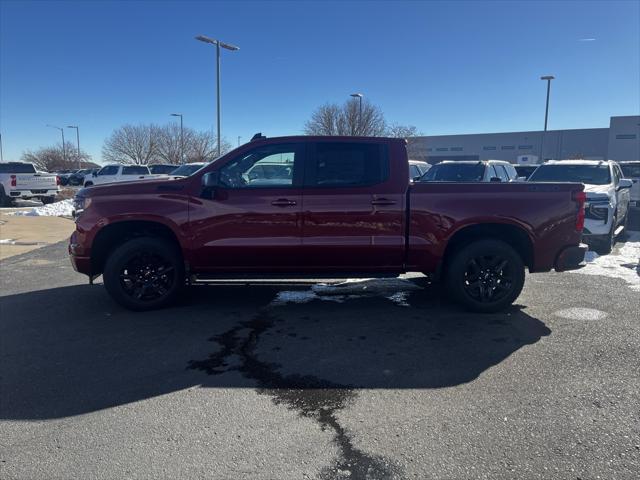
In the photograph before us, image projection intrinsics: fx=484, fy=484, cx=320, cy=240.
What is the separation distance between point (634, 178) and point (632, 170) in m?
0.75

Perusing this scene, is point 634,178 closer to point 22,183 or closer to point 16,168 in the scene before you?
point 22,183

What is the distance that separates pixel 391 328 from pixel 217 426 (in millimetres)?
2427

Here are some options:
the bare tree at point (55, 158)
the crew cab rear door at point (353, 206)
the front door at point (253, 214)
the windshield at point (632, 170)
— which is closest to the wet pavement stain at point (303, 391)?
the front door at point (253, 214)

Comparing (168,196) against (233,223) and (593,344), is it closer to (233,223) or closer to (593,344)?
(233,223)

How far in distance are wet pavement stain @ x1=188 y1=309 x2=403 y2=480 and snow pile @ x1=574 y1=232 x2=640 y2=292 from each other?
5.40 m

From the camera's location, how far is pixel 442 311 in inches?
229

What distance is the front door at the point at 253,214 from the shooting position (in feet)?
17.8

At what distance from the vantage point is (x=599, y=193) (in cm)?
945

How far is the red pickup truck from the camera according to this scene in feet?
17.8

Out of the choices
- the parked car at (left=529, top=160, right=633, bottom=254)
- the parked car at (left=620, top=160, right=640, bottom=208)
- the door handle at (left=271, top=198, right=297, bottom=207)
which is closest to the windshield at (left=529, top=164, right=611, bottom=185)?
the parked car at (left=529, top=160, right=633, bottom=254)

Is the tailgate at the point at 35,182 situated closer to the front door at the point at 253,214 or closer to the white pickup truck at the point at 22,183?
the white pickup truck at the point at 22,183

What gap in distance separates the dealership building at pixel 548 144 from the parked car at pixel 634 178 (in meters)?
27.6

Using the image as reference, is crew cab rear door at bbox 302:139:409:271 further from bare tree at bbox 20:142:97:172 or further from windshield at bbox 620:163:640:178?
bare tree at bbox 20:142:97:172

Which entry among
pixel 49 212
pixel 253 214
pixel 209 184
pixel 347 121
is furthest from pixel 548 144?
pixel 209 184
